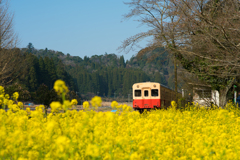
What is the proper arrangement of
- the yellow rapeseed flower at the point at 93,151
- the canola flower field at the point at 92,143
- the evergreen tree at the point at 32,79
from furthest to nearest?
the evergreen tree at the point at 32,79, the canola flower field at the point at 92,143, the yellow rapeseed flower at the point at 93,151

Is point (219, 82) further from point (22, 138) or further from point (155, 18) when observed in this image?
point (22, 138)

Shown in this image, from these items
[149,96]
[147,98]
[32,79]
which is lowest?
[147,98]

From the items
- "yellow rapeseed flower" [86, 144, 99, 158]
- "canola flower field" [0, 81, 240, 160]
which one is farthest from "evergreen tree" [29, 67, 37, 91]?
"yellow rapeseed flower" [86, 144, 99, 158]

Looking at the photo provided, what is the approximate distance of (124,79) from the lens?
160125 millimetres

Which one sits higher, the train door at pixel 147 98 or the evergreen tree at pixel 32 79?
the evergreen tree at pixel 32 79

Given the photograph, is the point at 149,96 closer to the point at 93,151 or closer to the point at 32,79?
the point at 93,151

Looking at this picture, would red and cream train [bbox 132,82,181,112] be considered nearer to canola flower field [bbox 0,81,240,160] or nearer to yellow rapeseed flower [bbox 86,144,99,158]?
canola flower field [bbox 0,81,240,160]

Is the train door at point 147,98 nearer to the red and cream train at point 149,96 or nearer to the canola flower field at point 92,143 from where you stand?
the red and cream train at point 149,96

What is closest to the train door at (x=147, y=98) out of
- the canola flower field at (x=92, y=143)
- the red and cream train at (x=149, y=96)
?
the red and cream train at (x=149, y=96)

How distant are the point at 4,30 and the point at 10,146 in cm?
1277

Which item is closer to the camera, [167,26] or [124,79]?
[167,26]

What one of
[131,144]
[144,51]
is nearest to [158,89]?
[144,51]

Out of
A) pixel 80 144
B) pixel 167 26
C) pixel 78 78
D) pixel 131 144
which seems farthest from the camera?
pixel 78 78

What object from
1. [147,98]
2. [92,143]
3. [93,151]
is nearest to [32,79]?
[147,98]
